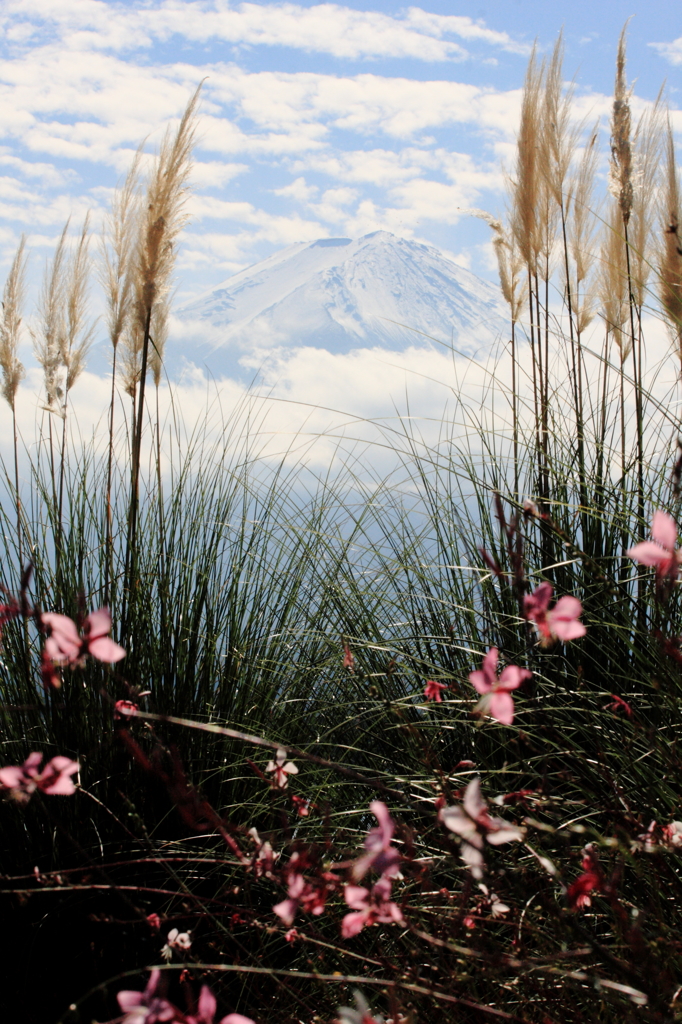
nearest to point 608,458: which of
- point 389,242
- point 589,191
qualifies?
point 589,191

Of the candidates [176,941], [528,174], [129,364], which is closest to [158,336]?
[129,364]

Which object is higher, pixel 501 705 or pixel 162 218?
pixel 162 218

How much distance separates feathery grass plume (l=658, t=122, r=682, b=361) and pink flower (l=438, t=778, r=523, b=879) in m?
1.85

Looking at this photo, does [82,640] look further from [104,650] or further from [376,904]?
[376,904]

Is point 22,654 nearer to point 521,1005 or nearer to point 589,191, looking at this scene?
point 521,1005

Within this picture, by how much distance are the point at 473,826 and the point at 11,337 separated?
2902mm

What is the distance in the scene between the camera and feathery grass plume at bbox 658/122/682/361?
7.56ft

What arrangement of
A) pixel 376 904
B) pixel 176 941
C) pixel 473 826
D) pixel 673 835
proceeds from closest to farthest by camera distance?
pixel 473 826, pixel 376 904, pixel 673 835, pixel 176 941

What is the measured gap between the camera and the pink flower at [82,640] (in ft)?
2.48

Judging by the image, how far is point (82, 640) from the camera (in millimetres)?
786

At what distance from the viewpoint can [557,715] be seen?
1.61 m

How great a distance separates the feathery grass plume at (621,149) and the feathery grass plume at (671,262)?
0.13 metres

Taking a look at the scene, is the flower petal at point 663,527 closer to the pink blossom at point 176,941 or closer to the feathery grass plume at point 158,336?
the pink blossom at point 176,941

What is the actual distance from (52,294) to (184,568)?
152 centimetres
